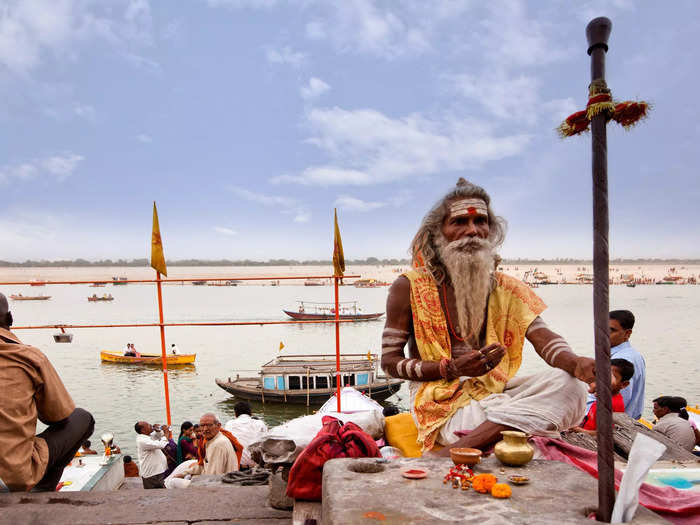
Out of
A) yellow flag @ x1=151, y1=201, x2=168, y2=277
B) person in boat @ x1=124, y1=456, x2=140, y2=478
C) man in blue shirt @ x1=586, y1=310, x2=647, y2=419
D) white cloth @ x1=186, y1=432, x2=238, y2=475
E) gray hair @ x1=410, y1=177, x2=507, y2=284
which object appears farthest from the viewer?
person in boat @ x1=124, y1=456, x2=140, y2=478

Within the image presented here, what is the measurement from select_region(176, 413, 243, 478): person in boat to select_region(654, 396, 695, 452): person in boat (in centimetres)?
383

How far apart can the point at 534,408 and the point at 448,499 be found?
961mm

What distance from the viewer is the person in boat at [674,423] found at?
14.5 feet

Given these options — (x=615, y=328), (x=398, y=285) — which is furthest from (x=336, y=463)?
(x=615, y=328)

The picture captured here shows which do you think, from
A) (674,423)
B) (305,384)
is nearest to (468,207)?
(674,423)

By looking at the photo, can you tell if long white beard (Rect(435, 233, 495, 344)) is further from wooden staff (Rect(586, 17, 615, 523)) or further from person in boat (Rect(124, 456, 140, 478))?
person in boat (Rect(124, 456, 140, 478))

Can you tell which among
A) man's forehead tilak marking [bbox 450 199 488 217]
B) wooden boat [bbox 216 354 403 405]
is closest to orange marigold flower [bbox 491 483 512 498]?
man's forehead tilak marking [bbox 450 199 488 217]

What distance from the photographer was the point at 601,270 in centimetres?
133

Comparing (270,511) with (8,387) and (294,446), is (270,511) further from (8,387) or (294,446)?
(8,387)

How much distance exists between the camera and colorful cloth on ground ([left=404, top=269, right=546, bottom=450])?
248 centimetres

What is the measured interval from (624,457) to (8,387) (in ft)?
10.5

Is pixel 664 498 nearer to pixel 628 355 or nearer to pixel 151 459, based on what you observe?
pixel 628 355

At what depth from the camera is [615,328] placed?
3.96m

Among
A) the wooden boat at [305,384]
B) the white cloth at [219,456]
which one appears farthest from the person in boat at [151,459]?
the wooden boat at [305,384]
